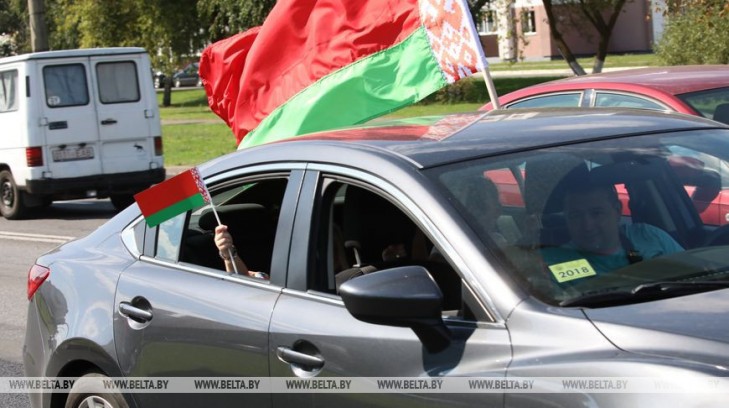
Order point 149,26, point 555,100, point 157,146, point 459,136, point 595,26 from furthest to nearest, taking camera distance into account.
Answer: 1. point 149,26
2. point 595,26
3. point 157,146
4. point 555,100
5. point 459,136

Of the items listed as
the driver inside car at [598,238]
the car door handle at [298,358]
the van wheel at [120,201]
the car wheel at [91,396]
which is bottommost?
the van wheel at [120,201]

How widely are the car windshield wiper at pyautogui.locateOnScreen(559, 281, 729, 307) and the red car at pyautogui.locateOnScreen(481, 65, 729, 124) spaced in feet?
14.0

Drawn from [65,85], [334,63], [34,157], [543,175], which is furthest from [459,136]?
[65,85]

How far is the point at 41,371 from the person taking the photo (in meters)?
4.93

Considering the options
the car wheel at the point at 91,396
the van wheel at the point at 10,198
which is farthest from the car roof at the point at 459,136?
the van wheel at the point at 10,198

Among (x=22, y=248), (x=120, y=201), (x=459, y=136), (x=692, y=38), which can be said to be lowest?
(x=120, y=201)

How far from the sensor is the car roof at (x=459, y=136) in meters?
3.81

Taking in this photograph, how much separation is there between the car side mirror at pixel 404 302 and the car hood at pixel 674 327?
42 centimetres

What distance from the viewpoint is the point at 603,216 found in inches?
145

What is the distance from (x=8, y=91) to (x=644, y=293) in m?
15.9

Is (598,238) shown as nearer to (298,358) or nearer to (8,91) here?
(298,358)

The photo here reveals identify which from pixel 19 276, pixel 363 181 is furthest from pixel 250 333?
pixel 19 276

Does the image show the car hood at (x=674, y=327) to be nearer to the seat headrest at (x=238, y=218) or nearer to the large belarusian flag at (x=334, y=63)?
the seat headrest at (x=238, y=218)

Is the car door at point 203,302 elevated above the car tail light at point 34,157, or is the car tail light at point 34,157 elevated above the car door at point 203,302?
the car door at point 203,302
